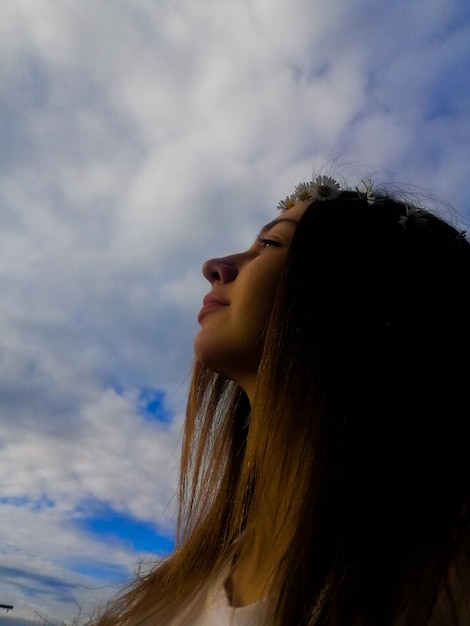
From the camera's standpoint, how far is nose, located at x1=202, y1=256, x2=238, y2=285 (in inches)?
101

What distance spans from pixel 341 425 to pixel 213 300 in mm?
821

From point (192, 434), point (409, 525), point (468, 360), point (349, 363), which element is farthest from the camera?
point (192, 434)

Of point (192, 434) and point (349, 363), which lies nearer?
point (349, 363)

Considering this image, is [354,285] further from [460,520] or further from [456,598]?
[456,598]

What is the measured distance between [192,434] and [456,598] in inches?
65.1

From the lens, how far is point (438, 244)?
8.39 ft

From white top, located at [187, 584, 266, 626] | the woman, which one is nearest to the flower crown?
the woman

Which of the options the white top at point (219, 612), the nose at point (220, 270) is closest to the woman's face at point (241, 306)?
the nose at point (220, 270)

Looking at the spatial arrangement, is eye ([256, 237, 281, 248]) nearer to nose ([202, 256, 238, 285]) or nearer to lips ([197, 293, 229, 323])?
nose ([202, 256, 238, 285])

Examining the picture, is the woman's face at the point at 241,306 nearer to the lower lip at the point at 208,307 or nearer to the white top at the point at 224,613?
the lower lip at the point at 208,307

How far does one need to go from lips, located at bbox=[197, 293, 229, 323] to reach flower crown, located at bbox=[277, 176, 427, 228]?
2.14 ft

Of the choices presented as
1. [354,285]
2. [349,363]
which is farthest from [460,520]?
[354,285]

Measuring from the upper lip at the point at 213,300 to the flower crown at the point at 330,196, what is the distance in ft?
2.13

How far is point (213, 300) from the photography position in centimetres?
252
